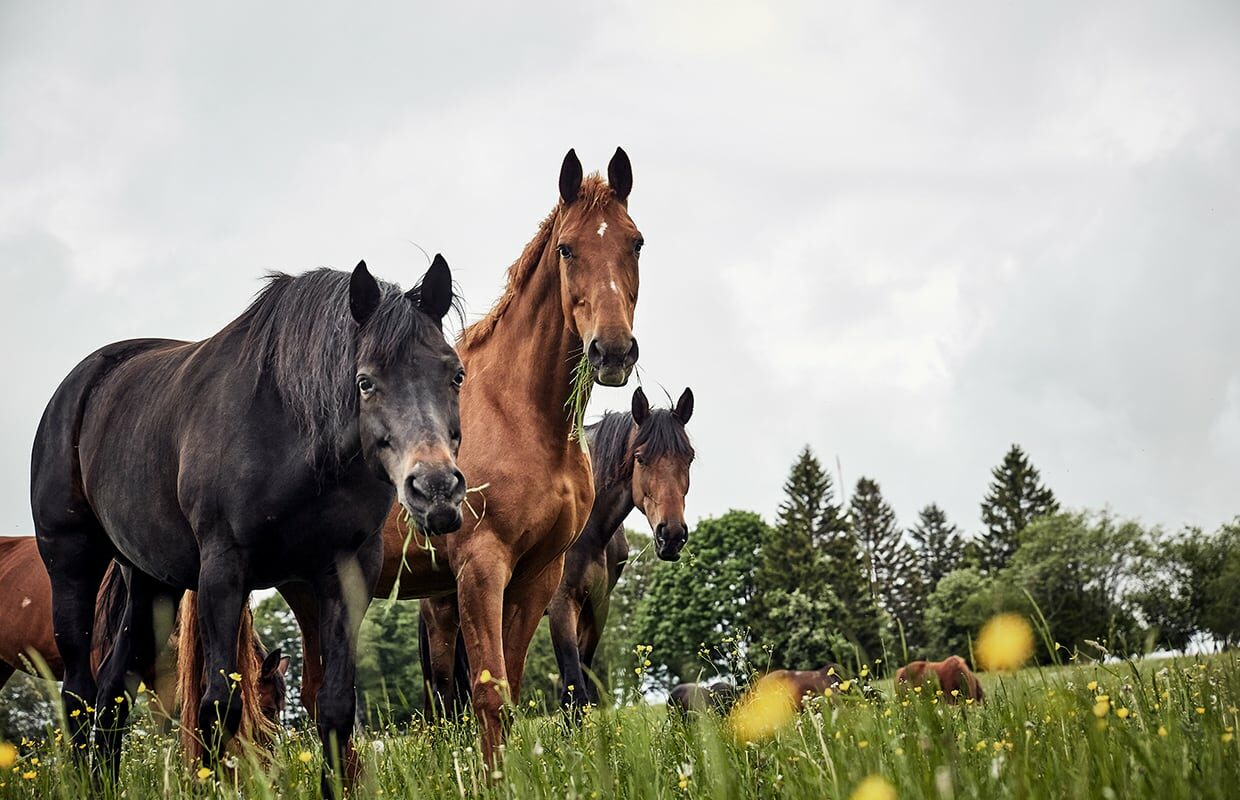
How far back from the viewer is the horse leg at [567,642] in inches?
358

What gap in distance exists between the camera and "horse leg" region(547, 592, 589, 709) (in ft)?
29.8

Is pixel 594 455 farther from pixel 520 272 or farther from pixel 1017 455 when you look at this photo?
pixel 1017 455

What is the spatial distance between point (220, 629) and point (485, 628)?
5.36 ft

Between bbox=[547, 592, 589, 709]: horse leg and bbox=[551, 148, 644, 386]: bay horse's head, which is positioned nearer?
bbox=[551, 148, 644, 386]: bay horse's head

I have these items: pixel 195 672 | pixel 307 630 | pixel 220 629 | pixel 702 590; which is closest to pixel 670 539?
pixel 307 630

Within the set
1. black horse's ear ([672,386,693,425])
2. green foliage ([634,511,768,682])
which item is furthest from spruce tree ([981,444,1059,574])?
Answer: black horse's ear ([672,386,693,425])

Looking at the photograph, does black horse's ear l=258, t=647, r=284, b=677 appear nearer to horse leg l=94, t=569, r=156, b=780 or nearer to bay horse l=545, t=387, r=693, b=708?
bay horse l=545, t=387, r=693, b=708

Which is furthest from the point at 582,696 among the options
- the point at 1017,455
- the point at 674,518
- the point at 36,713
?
the point at 1017,455

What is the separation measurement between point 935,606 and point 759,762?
2484 inches

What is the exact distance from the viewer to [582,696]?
29.7 feet

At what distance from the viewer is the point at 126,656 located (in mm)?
6371

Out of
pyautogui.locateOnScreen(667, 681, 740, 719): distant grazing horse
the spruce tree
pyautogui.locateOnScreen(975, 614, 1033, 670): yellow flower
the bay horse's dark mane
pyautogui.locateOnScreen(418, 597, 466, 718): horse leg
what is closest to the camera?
pyautogui.locateOnScreen(975, 614, 1033, 670): yellow flower

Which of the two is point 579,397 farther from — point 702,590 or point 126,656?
point 702,590

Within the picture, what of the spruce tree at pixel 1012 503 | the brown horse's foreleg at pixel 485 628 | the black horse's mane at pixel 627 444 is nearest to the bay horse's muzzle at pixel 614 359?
the brown horse's foreleg at pixel 485 628
